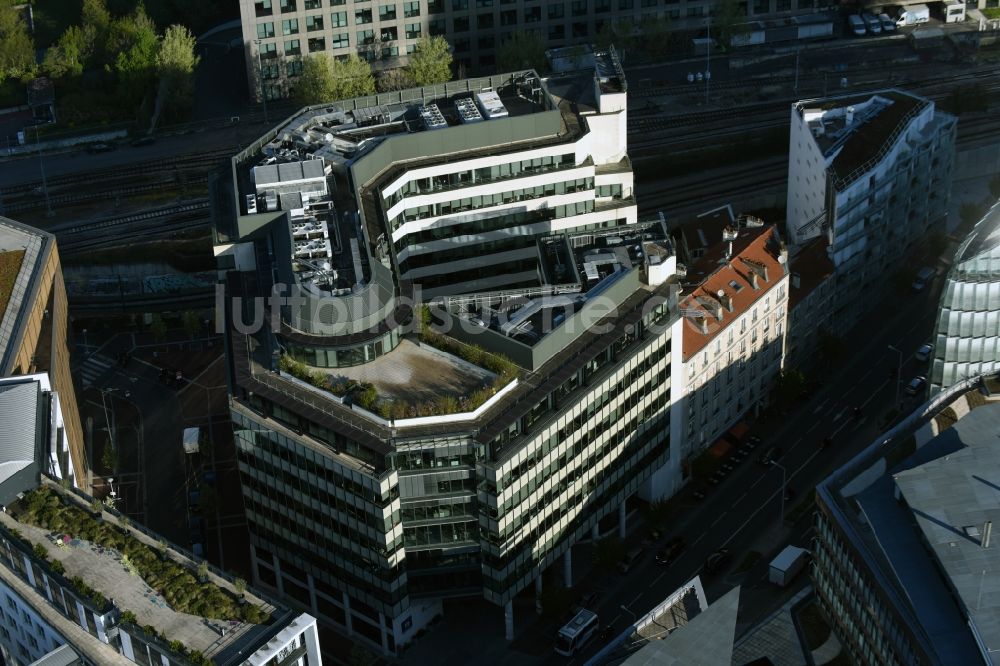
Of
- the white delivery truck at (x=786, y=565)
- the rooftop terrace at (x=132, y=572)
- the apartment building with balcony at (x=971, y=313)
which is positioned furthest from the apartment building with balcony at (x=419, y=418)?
the apartment building with balcony at (x=971, y=313)

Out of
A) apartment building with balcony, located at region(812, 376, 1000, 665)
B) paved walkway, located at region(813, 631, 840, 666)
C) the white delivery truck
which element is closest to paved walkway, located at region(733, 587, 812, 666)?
paved walkway, located at region(813, 631, 840, 666)

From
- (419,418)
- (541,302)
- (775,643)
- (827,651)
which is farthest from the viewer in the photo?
(541,302)

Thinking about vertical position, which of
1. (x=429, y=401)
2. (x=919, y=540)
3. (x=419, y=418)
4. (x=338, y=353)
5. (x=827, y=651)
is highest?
(x=338, y=353)

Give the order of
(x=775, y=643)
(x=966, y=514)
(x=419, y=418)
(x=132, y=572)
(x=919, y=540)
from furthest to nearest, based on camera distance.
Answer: (x=775, y=643)
(x=419, y=418)
(x=919, y=540)
(x=966, y=514)
(x=132, y=572)

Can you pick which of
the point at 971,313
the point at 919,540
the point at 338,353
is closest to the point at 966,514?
the point at 919,540

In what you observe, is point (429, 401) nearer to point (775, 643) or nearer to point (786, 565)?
point (775, 643)

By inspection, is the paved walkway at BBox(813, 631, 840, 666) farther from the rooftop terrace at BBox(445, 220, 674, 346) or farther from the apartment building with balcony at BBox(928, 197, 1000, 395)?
the rooftop terrace at BBox(445, 220, 674, 346)

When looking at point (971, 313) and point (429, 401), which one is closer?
point (429, 401)

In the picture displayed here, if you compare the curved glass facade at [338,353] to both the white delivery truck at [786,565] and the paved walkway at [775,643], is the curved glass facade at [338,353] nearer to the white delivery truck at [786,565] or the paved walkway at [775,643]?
the paved walkway at [775,643]
